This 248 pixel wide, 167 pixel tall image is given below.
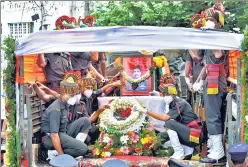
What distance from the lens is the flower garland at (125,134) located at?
25.8ft

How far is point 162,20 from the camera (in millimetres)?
19406

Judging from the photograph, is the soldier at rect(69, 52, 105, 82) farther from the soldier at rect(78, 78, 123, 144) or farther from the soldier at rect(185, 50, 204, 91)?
the soldier at rect(185, 50, 204, 91)

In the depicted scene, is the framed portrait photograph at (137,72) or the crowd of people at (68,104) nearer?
the crowd of people at (68,104)

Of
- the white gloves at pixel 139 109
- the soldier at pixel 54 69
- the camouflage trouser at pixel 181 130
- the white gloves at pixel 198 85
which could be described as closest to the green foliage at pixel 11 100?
the soldier at pixel 54 69

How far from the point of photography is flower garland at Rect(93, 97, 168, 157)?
7.88m

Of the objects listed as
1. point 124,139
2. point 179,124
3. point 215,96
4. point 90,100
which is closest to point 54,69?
point 90,100

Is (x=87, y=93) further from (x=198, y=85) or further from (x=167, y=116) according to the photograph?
(x=198, y=85)

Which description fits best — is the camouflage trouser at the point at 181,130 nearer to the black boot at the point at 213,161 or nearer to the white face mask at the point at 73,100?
the black boot at the point at 213,161

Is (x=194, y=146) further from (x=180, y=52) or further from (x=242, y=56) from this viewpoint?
(x=180, y=52)

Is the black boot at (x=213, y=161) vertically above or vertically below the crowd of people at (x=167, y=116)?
below

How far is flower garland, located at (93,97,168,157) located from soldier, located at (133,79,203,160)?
0.44 ft

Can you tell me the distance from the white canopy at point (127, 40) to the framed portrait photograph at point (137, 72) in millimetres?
2549

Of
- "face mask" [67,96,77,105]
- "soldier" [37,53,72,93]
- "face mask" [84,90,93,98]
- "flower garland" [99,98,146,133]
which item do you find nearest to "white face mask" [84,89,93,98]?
"face mask" [84,90,93,98]

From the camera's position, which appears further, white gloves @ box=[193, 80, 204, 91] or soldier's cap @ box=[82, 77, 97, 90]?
soldier's cap @ box=[82, 77, 97, 90]
